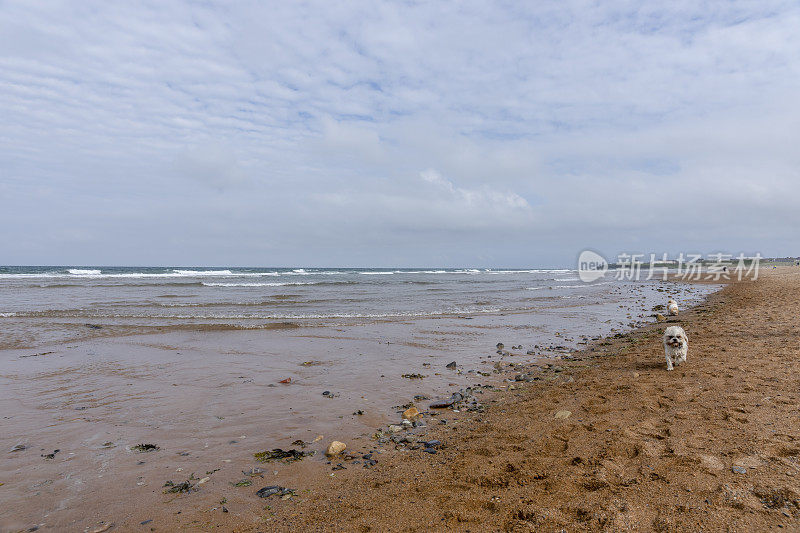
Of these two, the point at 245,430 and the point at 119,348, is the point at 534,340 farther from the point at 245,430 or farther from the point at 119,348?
the point at 119,348

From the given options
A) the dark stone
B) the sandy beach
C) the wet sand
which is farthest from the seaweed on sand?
the dark stone

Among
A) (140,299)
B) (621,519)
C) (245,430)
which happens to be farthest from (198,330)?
(621,519)

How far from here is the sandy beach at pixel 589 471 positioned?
3.39 metres

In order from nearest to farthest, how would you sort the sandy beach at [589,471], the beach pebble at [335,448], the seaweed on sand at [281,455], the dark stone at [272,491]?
the sandy beach at [589,471], the dark stone at [272,491], the seaweed on sand at [281,455], the beach pebble at [335,448]

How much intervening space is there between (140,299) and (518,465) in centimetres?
2740

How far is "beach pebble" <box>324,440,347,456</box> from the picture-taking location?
17.3 ft

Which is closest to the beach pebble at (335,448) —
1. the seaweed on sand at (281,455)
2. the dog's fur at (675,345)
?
the seaweed on sand at (281,455)

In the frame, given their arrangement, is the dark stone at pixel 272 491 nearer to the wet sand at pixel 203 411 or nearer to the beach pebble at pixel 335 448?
the wet sand at pixel 203 411

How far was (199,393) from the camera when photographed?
785 centimetres

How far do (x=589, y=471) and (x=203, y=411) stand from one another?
595 centimetres

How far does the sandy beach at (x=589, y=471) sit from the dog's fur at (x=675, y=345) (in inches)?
32.0

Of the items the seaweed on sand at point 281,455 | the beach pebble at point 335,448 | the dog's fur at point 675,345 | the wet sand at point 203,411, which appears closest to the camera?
the wet sand at point 203,411

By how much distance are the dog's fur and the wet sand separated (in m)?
2.44

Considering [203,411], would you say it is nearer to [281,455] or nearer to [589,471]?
→ [281,455]
